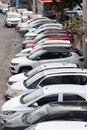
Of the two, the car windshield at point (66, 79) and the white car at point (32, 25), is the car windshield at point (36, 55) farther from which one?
the white car at point (32, 25)

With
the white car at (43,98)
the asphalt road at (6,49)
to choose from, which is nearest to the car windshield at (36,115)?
the white car at (43,98)

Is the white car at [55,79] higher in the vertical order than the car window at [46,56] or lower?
higher

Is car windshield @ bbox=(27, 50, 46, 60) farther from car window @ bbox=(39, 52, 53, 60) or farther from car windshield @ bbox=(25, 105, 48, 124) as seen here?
car windshield @ bbox=(25, 105, 48, 124)

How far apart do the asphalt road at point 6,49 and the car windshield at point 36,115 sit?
21.9ft

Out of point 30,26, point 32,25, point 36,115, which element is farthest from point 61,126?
point 30,26

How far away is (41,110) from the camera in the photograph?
43.9ft

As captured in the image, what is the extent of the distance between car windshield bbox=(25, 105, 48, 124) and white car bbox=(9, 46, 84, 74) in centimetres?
1051

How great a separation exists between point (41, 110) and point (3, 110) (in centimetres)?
261

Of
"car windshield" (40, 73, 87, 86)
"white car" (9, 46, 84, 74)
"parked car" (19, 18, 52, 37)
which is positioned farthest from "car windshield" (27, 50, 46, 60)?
"parked car" (19, 18, 52, 37)

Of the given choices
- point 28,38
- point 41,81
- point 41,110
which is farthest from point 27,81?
point 28,38

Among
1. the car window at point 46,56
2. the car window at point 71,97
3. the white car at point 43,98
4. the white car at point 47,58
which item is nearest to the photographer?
the white car at point 43,98

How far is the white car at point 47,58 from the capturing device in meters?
24.2

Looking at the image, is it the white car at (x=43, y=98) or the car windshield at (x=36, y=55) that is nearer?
the white car at (x=43, y=98)

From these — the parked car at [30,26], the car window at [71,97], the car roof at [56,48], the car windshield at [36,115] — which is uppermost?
the car windshield at [36,115]
